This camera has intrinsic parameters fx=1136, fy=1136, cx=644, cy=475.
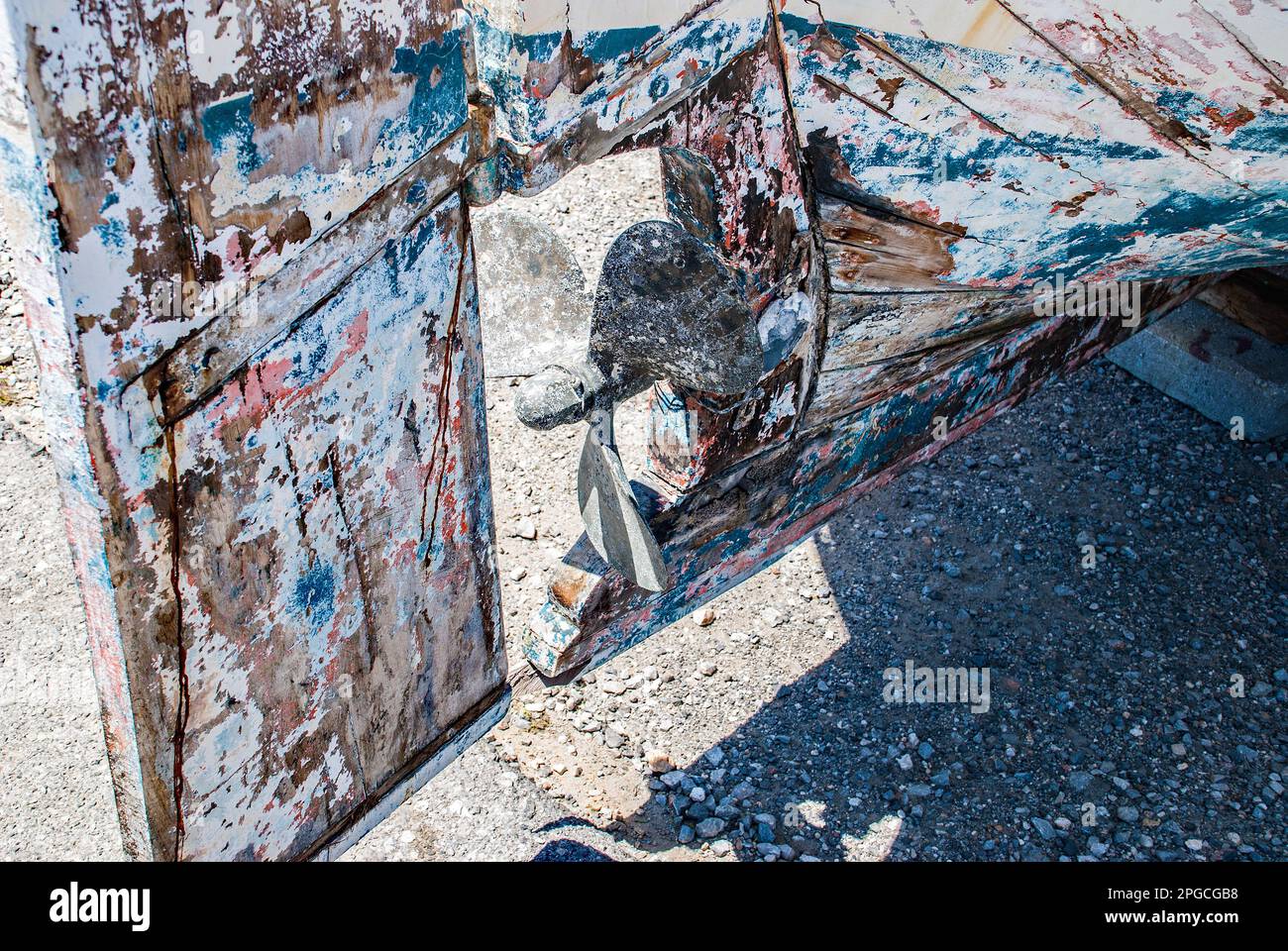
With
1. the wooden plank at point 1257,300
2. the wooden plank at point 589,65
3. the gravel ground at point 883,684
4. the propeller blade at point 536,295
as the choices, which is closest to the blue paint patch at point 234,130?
the wooden plank at point 589,65

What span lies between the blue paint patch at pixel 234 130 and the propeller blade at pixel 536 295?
3.35 feet

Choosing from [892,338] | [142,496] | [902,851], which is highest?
[142,496]

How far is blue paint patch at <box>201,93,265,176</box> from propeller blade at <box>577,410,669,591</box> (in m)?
1.07

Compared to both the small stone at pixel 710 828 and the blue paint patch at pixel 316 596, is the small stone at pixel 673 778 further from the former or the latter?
the blue paint patch at pixel 316 596

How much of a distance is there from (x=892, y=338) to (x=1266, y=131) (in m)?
1.00

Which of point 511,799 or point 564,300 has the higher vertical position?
point 564,300

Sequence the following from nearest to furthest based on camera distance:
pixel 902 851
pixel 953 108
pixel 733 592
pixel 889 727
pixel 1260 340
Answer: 1. pixel 953 108
2. pixel 902 851
3. pixel 889 727
4. pixel 733 592
5. pixel 1260 340

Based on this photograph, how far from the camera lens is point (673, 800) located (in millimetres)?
3543

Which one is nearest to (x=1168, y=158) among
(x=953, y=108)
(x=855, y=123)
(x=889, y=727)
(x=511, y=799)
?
(x=953, y=108)

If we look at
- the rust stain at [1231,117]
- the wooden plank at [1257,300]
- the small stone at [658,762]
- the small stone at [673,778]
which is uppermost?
the rust stain at [1231,117]

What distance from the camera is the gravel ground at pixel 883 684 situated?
135 inches

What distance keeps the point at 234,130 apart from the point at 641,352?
1.13 metres

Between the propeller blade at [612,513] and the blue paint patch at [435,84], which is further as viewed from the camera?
the propeller blade at [612,513]
